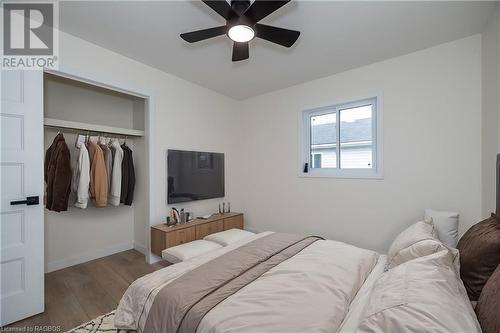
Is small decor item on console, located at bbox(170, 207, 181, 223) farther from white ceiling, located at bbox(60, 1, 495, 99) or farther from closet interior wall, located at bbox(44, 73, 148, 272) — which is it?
white ceiling, located at bbox(60, 1, 495, 99)

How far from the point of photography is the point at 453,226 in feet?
6.55

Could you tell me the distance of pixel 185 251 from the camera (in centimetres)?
231

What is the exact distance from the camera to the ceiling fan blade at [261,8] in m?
1.38

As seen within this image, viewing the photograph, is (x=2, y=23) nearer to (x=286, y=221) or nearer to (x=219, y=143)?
(x=219, y=143)

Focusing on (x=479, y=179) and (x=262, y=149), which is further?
(x=262, y=149)

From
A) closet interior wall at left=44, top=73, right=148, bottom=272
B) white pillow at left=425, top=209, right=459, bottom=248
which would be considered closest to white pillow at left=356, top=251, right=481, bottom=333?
white pillow at left=425, top=209, right=459, bottom=248

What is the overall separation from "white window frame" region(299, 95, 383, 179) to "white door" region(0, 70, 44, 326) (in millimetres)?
2930

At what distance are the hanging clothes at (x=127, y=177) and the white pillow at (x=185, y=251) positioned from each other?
96cm

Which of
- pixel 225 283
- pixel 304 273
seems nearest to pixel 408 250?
pixel 304 273

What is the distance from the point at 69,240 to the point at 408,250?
3.51 m

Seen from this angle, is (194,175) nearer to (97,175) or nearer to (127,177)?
(127,177)

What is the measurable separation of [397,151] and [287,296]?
2245 millimetres

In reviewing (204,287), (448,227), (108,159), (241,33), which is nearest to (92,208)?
(108,159)

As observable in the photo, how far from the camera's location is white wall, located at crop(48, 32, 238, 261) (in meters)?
2.31
